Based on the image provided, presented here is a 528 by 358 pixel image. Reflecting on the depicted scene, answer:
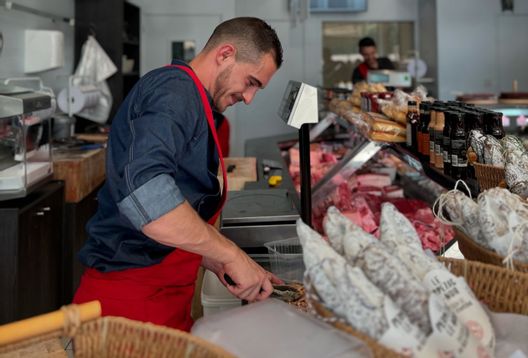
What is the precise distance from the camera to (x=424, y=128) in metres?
2.42

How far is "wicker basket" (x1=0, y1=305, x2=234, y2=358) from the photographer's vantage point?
2.89ft

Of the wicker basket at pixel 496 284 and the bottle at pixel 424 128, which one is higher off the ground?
the bottle at pixel 424 128

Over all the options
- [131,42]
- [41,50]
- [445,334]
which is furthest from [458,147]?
[131,42]

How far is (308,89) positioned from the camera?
5.76 ft

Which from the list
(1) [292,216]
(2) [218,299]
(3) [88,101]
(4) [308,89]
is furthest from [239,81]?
(3) [88,101]

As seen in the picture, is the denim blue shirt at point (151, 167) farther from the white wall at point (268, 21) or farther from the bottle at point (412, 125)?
the white wall at point (268, 21)

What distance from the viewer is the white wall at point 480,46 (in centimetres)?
838

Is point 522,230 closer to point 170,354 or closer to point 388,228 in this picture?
point 388,228

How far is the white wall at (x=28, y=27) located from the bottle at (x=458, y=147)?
3.57m

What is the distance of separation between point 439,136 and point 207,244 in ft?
3.56

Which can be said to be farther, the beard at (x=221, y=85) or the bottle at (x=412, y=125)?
the bottle at (x=412, y=125)

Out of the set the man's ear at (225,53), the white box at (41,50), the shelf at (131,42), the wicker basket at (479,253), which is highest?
the shelf at (131,42)

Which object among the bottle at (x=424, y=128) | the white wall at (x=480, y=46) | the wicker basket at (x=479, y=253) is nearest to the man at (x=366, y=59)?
the white wall at (x=480, y=46)

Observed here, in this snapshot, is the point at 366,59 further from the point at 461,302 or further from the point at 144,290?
the point at 461,302
